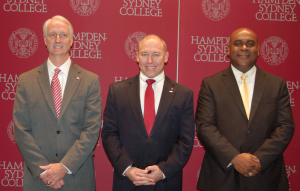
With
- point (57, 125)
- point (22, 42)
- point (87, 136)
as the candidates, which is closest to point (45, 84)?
point (57, 125)

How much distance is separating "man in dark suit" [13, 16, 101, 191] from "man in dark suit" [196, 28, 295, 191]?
111 centimetres

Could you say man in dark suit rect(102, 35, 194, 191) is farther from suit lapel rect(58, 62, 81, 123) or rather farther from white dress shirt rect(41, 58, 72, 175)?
white dress shirt rect(41, 58, 72, 175)

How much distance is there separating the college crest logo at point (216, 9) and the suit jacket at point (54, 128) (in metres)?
1.89

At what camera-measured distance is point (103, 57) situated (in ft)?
11.4

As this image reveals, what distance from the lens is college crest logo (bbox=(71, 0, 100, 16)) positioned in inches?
136

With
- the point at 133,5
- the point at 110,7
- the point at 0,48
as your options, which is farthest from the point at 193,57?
the point at 0,48

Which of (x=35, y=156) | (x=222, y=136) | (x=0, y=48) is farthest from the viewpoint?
(x=0, y=48)

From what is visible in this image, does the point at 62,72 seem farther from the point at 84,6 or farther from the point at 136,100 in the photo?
the point at 84,6

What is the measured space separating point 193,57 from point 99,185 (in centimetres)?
202

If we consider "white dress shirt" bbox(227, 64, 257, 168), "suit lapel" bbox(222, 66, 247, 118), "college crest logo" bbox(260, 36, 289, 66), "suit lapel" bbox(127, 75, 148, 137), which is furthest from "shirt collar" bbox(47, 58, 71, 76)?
"college crest logo" bbox(260, 36, 289, 66)

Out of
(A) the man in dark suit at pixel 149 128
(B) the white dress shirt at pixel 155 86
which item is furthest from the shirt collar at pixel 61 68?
(B) the white dress shirt at pixel 155 86

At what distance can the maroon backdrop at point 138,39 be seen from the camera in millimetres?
3426

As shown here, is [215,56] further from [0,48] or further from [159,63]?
[0,48]

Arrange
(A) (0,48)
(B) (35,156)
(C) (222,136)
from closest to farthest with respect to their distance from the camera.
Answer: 1. (B) (35,156)
2. (C) (222,136)
3. (A) (0,48)
